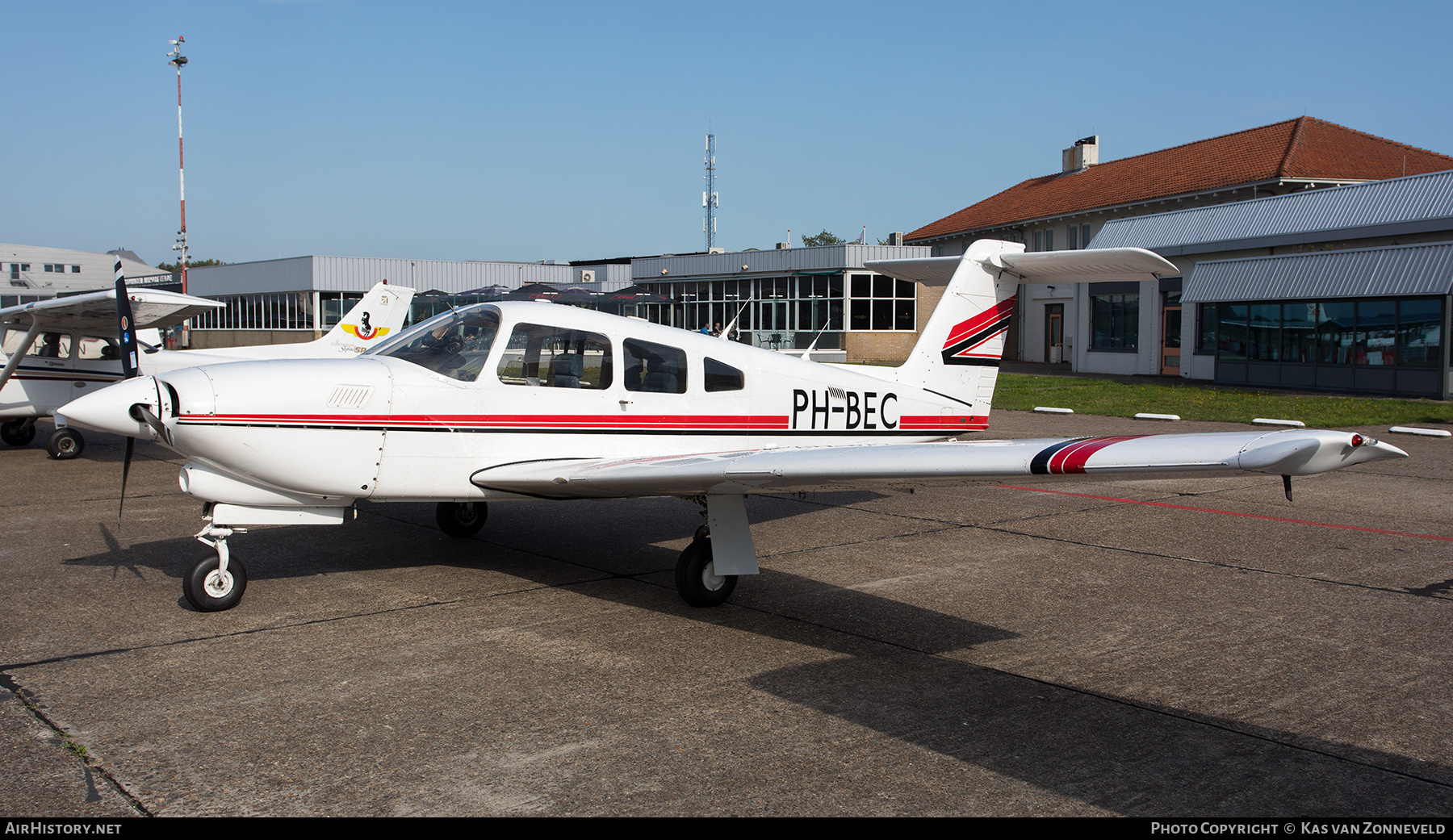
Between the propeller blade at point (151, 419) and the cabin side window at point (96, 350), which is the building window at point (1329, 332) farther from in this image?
the cabin side window at point (96, 350)

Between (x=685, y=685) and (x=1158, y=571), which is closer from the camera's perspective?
(x=685, y=685)

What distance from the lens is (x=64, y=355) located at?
16.3 m

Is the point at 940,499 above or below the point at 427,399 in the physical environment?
below

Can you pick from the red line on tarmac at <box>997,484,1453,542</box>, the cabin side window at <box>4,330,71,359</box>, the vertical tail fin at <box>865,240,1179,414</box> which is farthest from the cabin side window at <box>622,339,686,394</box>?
the cabin side window at <box>4,330,71,359</box>

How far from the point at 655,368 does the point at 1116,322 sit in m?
31.1

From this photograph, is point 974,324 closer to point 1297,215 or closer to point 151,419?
point 151,419

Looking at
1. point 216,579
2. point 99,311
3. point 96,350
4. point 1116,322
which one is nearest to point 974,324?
point 216,579

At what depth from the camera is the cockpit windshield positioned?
22.3ft

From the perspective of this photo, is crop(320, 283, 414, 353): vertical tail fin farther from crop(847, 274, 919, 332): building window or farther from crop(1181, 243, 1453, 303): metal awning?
crop(847, 274, 919, 332): building window

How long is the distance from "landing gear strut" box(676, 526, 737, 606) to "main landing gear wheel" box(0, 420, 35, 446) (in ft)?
47.7

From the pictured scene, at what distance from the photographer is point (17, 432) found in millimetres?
16078
